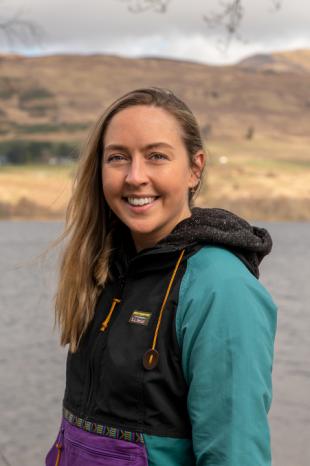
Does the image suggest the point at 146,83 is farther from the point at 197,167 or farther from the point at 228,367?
the point at 228,367

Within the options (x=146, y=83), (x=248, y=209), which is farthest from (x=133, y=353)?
(x=146, y=83)

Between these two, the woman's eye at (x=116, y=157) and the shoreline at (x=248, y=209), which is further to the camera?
the shoreline at (x=248, y=209)

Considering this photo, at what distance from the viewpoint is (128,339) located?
5.71ft

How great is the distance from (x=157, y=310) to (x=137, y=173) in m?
0.35

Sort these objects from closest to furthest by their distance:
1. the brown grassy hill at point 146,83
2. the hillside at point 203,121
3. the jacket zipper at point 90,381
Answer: the jacket zipper at point 90,381
the hillside at point 203,121
the brown grassy hill at point 146,83

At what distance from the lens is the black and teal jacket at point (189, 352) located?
1596 mm

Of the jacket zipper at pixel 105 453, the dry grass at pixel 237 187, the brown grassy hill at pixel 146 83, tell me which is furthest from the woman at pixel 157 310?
the brown grassy hill at pixel 146 83

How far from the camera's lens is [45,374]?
14.9 metres

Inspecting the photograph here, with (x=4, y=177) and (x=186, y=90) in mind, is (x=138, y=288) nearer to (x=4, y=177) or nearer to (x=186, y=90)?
(x=4, y=177)

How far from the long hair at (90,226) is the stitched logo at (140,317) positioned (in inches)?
7.7

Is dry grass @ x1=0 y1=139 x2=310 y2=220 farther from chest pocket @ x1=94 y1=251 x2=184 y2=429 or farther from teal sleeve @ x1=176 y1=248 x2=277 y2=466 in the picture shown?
teal sleeve @ x1=176 y1=248 x2=277 y2=466

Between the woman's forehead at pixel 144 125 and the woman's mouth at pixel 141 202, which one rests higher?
the woman's forehead at pixel 144 125

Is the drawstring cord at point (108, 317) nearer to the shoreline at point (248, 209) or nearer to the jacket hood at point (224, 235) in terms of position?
the jacket hood at point (224, 235)

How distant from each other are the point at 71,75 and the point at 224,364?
125903 millimetres
